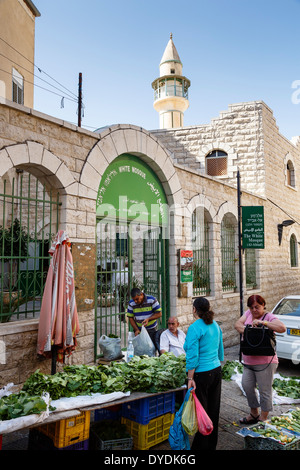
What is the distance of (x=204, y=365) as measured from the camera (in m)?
3.88

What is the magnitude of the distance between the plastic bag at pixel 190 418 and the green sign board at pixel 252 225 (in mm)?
7384

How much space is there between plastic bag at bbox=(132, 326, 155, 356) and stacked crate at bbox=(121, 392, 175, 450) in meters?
1.16

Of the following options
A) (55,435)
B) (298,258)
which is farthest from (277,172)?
(55,435)

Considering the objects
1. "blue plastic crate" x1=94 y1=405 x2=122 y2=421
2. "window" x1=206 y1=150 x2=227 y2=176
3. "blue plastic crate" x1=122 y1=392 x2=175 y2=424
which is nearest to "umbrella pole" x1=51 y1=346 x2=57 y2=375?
"blue plastic crate" x1=94 y1=405 x2=122 y2=421

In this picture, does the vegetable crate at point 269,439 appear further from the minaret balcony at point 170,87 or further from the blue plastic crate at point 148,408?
the minaret balcony at point 170,87

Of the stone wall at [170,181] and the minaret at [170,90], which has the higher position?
the minaret at [170,90]

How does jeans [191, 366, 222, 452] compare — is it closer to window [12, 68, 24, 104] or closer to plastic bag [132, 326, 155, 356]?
plastic bag [132, 326, 155, 356]

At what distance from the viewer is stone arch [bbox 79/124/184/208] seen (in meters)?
6.38

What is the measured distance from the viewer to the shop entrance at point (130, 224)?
22.5 ft

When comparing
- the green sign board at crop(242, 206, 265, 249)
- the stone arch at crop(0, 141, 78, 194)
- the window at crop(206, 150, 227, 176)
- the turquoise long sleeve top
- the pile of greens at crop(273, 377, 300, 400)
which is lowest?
the pile of greens at crop(273, 377, 300, 400)

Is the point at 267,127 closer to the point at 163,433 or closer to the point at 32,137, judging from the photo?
the point at 32,137

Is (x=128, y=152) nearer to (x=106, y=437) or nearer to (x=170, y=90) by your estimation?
(x=106, y=437)

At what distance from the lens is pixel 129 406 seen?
4.21 meters

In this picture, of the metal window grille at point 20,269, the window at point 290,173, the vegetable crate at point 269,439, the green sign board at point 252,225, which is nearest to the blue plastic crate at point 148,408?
the vegetable crate at point 269,439
